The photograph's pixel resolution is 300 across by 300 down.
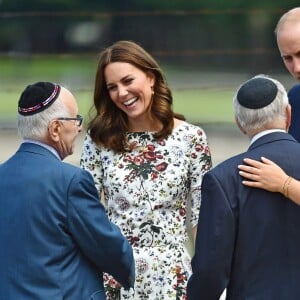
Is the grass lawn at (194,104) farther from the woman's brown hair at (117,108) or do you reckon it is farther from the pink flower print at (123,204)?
the pink flower print at (123,204)

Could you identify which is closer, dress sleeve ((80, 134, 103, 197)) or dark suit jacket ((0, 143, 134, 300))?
dark suit jacket ((0, 143, 134, 300))

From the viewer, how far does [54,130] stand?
3.56m

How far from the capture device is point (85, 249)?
349 cm

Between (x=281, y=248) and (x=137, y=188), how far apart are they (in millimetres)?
865

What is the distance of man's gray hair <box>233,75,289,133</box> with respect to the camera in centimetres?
334

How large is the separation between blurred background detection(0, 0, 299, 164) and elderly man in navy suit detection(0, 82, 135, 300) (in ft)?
12.2

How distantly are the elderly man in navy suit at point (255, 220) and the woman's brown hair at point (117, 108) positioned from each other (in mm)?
794

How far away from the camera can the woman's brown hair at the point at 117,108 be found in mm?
4105

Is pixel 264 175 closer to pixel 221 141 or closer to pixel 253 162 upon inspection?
pixel 253 162

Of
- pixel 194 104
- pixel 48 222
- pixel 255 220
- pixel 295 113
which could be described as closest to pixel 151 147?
pixel 295 113

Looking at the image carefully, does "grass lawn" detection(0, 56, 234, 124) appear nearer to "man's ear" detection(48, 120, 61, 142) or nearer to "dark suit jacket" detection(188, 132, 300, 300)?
"man's ear" detection(48, 120, 61, 142)

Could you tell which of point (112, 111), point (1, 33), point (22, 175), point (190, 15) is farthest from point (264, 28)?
point (22, 175)

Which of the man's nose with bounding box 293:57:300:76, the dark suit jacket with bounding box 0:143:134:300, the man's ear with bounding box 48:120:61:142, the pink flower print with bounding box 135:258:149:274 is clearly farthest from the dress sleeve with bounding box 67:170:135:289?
the man's nose with bounding box 293:57:300:76

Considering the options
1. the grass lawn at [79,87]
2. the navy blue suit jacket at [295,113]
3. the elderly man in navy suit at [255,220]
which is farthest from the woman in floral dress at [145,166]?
the grass lawn at [79,87]
